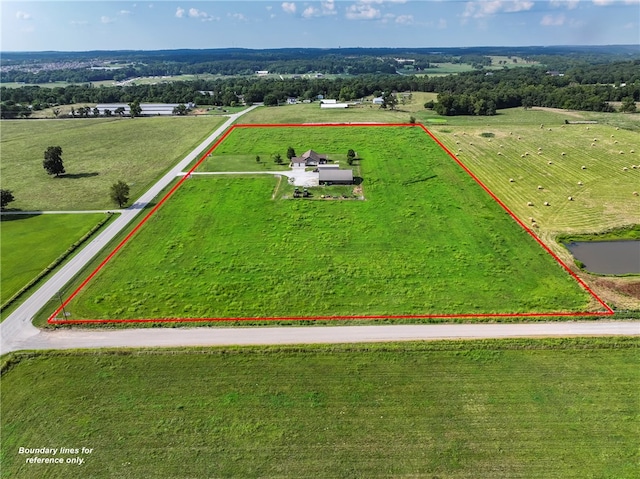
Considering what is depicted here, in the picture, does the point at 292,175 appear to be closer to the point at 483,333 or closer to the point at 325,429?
the point at 483,333

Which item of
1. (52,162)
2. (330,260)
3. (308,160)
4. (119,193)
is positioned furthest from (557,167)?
(52,162)

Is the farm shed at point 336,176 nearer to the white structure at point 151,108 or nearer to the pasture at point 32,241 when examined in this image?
the pasture at point 32,241

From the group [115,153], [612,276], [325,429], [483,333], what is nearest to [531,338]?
[483,333]

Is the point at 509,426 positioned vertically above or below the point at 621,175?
below

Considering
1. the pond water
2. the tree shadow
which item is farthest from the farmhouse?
the pond water

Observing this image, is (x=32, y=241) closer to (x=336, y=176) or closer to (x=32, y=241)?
(x=32, y=241)
